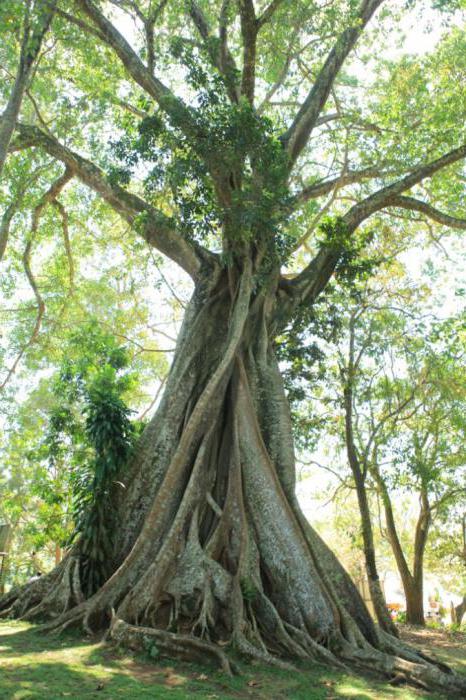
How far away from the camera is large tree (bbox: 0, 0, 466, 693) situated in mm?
5828

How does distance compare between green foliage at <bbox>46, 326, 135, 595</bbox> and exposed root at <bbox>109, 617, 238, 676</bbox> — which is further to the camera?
green foliage at <bbox>46, 326, 135, 595</bbox>

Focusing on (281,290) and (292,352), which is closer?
(281,290)

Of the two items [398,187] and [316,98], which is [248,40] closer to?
[316,98]

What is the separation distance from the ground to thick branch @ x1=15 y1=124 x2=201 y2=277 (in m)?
5.42

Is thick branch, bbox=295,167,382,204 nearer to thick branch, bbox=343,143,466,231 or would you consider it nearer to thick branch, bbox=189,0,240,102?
thick branch, bbox=343,143,466,231

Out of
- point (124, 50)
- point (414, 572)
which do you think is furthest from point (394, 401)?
point (124, 50)

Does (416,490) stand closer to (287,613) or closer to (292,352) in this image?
(292,352)

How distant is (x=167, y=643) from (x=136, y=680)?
0.79 meters

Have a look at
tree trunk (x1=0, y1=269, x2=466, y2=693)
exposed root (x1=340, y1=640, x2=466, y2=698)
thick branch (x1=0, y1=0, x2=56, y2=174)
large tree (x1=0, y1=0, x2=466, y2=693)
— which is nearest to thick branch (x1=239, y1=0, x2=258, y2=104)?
large tree (x1=0, y1=0, x2=466, y2=693)

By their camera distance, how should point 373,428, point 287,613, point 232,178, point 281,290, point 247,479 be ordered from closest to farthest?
point 287,613
point 247,479
point 232,178
point 281,290
point 373,428

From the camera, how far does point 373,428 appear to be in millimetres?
12500

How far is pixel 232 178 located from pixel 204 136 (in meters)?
0.73

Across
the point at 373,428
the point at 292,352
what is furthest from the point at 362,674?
the point at 373,428

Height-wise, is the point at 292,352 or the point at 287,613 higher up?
the point at 292,352
